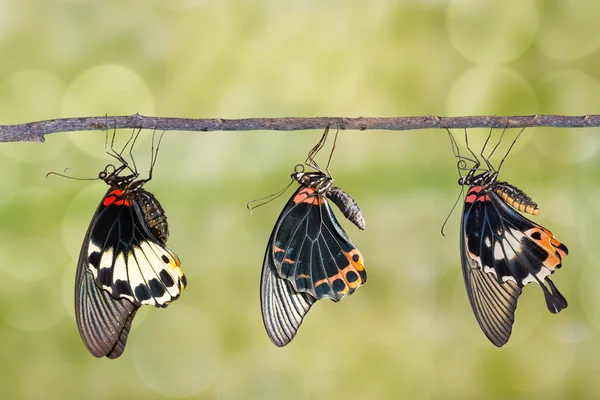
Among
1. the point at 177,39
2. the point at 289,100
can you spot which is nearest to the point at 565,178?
the point at 289,100

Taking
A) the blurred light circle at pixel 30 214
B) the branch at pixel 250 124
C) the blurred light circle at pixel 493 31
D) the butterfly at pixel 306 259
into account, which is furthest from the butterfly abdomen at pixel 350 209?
the blurred light circle at pixel 30 214

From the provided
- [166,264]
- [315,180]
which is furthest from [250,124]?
[166,264]

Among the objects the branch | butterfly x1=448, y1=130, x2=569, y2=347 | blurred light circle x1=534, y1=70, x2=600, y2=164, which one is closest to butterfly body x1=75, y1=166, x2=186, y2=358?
the branch

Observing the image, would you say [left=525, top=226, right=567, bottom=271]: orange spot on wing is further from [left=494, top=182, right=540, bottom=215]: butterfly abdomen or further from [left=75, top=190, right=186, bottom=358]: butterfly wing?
[left=75, top=190, right=186, bottom=358]: butterfly wing

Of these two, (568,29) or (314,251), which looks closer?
(314,251)

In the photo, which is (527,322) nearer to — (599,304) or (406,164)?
(599,304)

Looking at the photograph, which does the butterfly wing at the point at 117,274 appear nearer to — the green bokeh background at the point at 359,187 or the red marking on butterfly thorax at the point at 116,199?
the red marking on butterfly thorax at the point at 116,199

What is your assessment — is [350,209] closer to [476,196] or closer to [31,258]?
[476,196]
